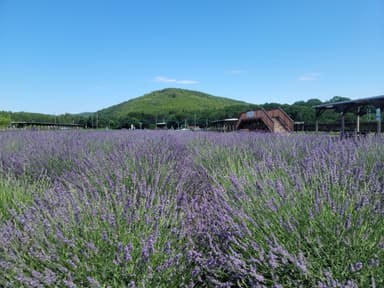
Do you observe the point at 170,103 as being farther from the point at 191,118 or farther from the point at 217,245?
the point at 217,245

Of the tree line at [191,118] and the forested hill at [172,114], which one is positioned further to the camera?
the forested hill at [172,114]

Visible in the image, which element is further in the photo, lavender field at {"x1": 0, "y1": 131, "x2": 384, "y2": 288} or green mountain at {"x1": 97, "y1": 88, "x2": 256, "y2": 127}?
green mountain at {"x1": 97, "y1": 88, "x2": 256, "y2": 127}

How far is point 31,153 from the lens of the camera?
367 centimetres

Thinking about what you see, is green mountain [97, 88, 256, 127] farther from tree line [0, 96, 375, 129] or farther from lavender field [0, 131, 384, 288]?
lavender field [0, 131, 384, 288]

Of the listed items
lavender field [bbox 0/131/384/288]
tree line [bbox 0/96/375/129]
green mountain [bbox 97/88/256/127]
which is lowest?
lavender field [bbox 0/131/384/288]

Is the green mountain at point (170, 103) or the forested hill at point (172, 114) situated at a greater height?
the green mountain at point (170, 103)

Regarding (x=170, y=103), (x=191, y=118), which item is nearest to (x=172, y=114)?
(x=191, y=118)

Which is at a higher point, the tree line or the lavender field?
the tree line

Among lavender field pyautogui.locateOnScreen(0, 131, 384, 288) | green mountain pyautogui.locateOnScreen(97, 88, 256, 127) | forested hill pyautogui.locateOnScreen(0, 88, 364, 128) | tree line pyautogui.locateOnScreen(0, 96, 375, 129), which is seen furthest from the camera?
green mountain pyautogui.locateOnScreen(97, 88, 256, 127)

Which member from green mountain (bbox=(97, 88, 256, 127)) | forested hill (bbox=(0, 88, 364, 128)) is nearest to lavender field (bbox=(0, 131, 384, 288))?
forested hill (bbox=(0, 88, 364, 128))

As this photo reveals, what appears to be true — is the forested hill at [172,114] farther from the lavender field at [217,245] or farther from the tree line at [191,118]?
the lavender field at [217,245]

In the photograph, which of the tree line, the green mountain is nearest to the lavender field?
the tree line

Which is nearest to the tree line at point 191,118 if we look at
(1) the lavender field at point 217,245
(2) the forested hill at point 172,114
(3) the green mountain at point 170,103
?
(2) the forested hill at point 172,114

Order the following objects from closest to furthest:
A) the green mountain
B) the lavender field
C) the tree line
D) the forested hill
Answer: the lavender field < the tree line < the forested hill < the green mountain
